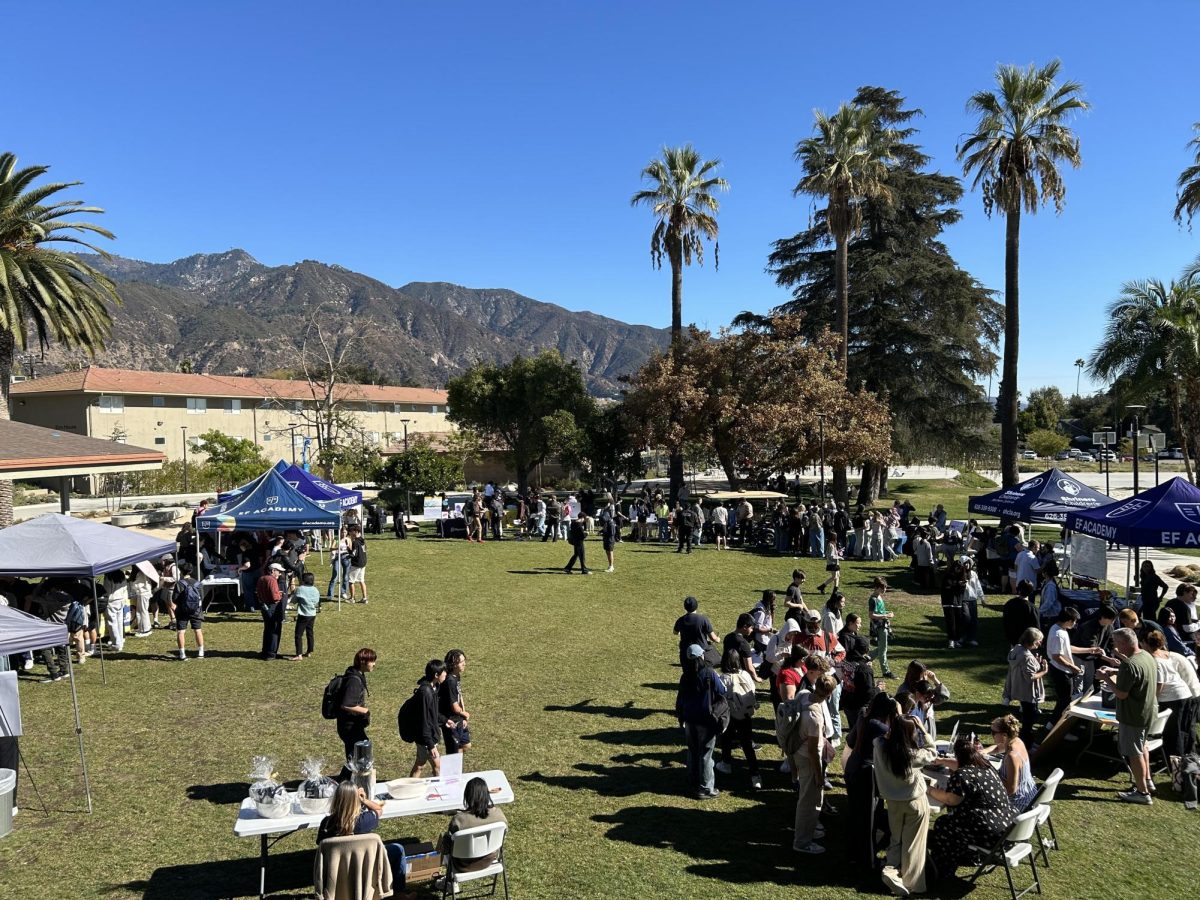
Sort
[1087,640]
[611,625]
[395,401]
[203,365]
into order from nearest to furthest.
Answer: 1. [1087,640]
2. [611,625]
3. [395,401]
4. [203,365]

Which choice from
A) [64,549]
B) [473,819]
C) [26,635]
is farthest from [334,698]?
[64,549]

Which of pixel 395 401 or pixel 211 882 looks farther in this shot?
pixel 395 401

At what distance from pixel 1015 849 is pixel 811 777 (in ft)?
4.99

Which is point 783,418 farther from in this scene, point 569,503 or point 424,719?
point 424,719

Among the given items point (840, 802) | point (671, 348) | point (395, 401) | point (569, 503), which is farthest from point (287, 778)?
point (395, 401)

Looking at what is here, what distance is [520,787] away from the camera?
7680 mm

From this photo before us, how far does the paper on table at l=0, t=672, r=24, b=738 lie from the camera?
22.4 feet

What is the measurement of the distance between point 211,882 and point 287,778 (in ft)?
6.07

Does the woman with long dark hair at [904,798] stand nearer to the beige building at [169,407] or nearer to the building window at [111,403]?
the beige building at [169,407]

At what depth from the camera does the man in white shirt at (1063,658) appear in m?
8.73

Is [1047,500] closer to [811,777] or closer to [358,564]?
[811,777]

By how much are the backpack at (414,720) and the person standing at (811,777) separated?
3298 mm

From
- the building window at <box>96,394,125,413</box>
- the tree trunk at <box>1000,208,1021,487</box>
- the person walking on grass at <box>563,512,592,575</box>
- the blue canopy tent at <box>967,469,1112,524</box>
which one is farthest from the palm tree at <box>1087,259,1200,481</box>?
the building window at <box>96,394,125,413</box>

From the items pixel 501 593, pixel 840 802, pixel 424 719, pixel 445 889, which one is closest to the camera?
pixel 445 889
